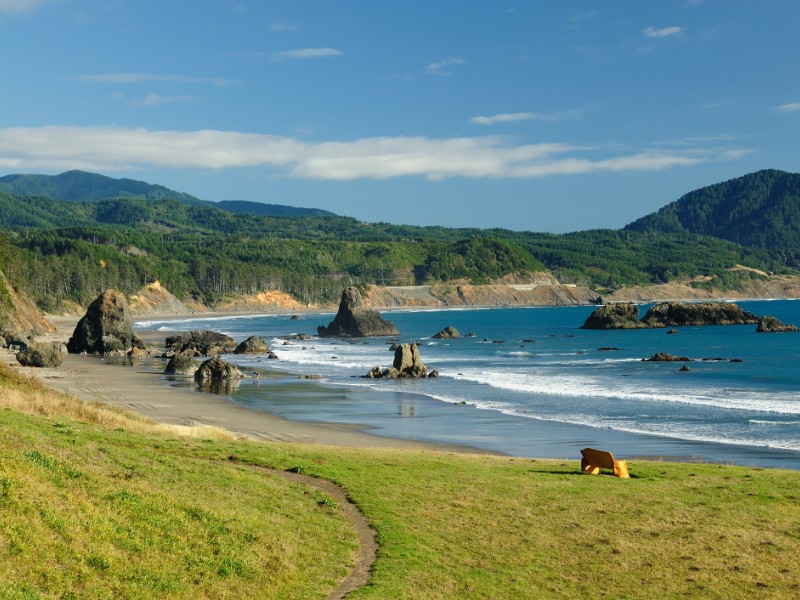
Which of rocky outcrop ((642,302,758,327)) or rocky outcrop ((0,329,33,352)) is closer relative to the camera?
rocky outcrop ((0,329,33,352))

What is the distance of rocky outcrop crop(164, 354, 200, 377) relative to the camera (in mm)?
69331

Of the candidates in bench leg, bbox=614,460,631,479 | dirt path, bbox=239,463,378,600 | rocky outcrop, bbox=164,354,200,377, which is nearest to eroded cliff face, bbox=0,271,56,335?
rocky outcrop, bbox=164,354,200,377

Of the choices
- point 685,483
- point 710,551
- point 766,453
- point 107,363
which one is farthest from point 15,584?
point 107,363

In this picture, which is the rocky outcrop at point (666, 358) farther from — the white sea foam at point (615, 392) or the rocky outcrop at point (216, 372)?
the rocky outcrop at point (216, 372)

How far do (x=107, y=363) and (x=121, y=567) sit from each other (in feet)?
229

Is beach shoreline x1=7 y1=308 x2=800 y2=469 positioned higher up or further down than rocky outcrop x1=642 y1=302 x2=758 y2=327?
further down

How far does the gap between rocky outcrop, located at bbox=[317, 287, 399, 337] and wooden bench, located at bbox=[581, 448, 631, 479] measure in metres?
114

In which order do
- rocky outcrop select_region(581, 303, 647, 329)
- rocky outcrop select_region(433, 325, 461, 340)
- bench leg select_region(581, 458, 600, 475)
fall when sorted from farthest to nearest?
1. rocky outcrop select_region(581, 303, 647, 329)
2. rocky outcrop select_region(433, 325, 461, 340)
3. bench leg select_region(581, 458, 600, 475)

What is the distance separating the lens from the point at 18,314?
106625 millimetres

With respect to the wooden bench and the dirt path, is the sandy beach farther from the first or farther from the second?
the dirt path

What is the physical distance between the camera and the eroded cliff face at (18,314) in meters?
99.2

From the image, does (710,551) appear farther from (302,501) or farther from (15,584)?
(15,584)

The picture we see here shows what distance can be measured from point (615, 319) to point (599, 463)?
137 meters

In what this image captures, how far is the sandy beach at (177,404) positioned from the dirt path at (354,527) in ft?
44.4
